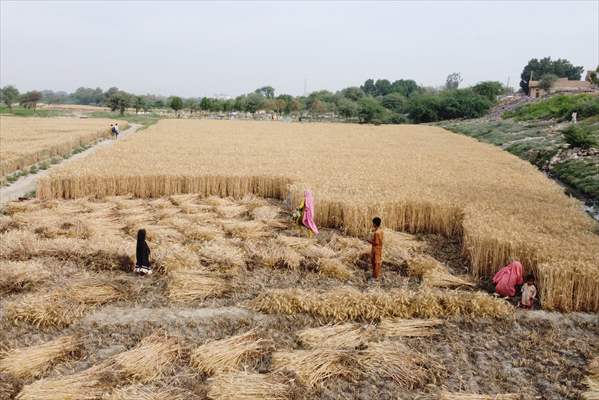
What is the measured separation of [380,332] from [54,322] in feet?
15.5

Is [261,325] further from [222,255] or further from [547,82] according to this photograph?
[547,82]

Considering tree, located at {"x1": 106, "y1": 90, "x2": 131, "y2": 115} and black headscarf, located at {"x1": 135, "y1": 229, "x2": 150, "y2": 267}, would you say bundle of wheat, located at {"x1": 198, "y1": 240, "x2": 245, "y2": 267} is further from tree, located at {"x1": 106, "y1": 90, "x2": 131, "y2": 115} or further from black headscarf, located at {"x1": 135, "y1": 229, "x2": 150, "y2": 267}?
tree, located at {"x1": 106, "y1": 90, "x2": 131, "y2": 115}

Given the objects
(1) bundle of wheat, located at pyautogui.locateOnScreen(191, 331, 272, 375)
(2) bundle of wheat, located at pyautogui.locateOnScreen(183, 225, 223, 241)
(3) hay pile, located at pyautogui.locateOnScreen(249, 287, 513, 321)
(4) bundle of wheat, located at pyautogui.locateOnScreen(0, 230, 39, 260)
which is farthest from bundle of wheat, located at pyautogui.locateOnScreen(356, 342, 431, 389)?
(4) bundle of wheat, located at pyautogui.locateOnScreen(0, 230, 39, 260)

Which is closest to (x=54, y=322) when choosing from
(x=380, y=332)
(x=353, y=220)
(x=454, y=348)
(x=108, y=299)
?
(x=108, y=299)

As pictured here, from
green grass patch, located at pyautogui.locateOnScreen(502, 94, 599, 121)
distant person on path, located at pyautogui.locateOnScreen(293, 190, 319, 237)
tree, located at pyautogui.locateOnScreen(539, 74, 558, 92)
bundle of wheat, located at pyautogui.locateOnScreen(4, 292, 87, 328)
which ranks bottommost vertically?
bundle of wheat, located at pyautogui.locateOnScreen(4, 292, 87, 328)

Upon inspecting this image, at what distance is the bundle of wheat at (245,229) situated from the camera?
11.5 m

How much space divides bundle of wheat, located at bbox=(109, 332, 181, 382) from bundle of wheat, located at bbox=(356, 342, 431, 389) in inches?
96.0

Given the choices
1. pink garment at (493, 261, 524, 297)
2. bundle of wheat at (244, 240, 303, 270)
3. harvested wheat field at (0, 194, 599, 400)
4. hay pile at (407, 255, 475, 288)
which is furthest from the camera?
bundle of wheat at (244, 240, 303, 270)

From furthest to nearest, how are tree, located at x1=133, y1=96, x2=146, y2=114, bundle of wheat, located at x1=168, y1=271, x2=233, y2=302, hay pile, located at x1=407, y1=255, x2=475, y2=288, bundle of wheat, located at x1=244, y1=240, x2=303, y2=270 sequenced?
tree, located at x1=133, y1=96, x2=146, y2=114 < bundle of wheat, located at x1=244, y1=240, x2=303, y2=270 < hay pile, located at x1=407, y1=255, x2=475, y2=288 < bundle of wheat, located at x1=168, y1=271, x2=233, y2=302

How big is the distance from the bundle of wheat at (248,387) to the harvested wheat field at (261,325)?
0.01 meters

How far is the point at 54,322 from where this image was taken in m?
6.91

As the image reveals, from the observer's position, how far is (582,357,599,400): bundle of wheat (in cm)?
551

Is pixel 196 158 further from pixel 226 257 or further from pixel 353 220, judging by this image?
pixel 226 257

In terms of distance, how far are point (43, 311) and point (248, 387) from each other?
360 cm
